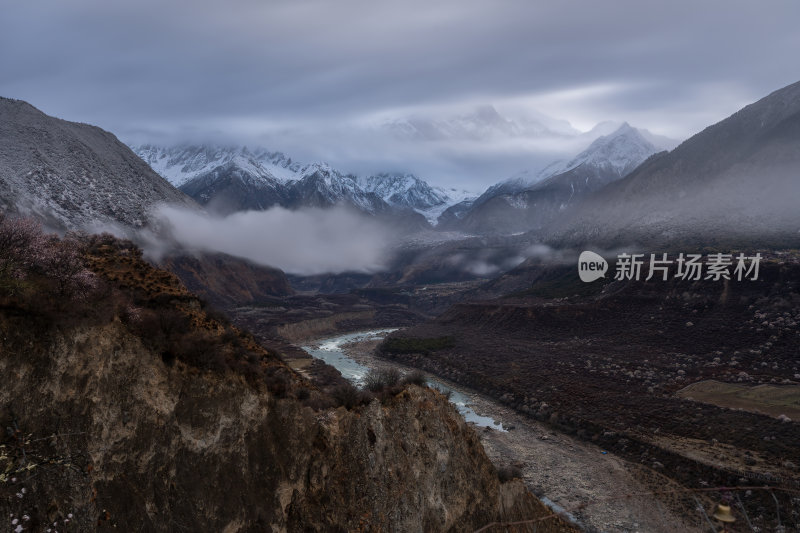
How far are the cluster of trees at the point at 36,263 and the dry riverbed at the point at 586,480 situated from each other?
25.5m

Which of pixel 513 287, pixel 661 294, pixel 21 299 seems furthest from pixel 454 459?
pixel 513 287

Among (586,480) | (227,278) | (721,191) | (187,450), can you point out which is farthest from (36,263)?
(721,191)

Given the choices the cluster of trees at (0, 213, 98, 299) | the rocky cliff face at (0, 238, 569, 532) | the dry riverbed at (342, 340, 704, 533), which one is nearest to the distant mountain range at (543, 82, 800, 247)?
the dry riverbed at (342, 340, 704, 533)

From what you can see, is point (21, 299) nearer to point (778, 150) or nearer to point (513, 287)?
point (513, 287)

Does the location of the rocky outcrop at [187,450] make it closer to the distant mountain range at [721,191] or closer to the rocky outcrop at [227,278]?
the rocky outcrop at [227,278]

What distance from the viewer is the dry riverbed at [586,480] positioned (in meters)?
31.4

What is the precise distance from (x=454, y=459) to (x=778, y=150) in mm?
152958

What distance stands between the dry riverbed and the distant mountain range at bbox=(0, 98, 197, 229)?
7296 centimetres

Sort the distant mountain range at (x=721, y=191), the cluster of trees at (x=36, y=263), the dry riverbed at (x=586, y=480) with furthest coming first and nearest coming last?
the distant mountain range at (x=721, y=191)
the dry riverbed at (x=586, y=480)
the cluster of trees at (x=36, y=263)

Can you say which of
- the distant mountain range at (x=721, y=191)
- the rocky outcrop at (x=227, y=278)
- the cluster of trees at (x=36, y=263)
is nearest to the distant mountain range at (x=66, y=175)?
the rocky outcrop at (x=227, y=278)

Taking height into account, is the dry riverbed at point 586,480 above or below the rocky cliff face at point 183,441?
below

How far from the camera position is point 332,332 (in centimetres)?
12606

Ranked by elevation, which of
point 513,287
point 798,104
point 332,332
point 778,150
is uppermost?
point 798,104

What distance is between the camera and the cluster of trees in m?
10.7
